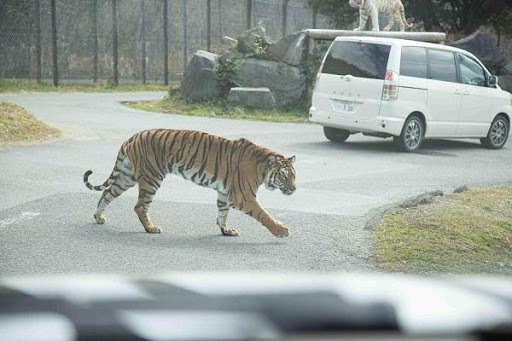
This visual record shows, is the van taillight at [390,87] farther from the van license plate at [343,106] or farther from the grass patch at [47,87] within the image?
the grass patch at [47,87]

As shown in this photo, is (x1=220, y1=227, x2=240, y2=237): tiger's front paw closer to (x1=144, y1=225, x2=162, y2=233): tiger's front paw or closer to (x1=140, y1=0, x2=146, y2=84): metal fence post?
(x1=144, y1=225, x2=162, y2=233): tiger's front paw

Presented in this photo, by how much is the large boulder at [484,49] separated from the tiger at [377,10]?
2741mm

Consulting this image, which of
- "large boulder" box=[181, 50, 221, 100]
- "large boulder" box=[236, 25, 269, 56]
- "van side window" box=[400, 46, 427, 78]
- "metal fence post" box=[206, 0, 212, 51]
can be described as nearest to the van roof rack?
"large boulder" box=[236, 25, 269, 56]

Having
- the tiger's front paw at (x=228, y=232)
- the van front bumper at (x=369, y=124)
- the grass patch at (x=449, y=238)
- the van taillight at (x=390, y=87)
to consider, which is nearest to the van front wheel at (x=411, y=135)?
the van front bumper at (x=369, y=124)

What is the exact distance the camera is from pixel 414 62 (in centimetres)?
1599

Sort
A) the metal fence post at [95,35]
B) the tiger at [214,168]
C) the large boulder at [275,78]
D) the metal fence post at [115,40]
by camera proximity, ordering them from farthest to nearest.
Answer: the metal fence post at [115,40] < the metal fence post at [95,35] < the large boulder at [275,78] < the tiger at [214,168]

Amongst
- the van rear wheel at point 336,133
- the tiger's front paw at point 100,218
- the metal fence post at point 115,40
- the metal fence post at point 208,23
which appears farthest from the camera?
the metal fence post at point 208,23

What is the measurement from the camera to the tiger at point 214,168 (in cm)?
835

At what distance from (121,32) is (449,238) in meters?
20.9

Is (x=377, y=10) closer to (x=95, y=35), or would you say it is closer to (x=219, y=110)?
(x=219, y=110)

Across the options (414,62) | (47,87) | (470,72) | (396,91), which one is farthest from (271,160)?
(47,87)

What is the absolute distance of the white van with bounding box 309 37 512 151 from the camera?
1552cm

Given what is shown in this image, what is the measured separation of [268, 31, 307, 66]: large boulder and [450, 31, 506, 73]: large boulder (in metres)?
4.74

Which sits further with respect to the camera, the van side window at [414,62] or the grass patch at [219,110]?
the grass patch at [219,110]
